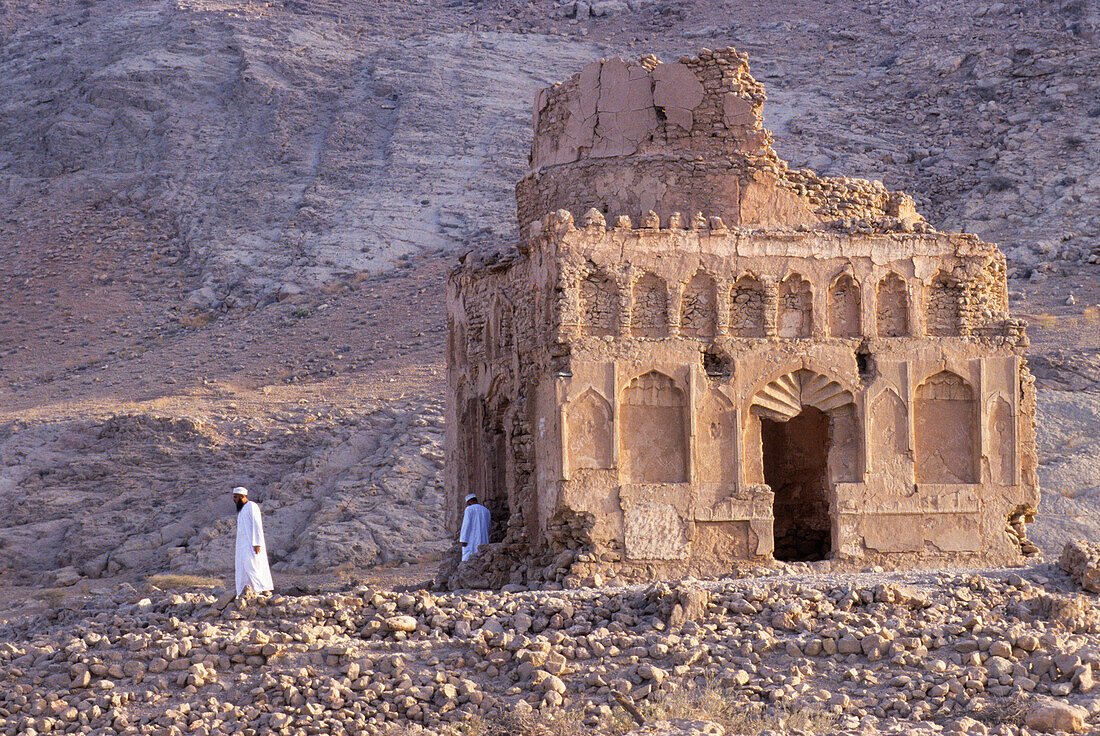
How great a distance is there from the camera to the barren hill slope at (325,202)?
2545 centimetres

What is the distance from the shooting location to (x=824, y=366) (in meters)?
14.2

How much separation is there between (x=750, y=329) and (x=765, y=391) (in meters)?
0.63

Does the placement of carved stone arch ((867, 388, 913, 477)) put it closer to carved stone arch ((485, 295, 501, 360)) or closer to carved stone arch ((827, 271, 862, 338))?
carved stone arch ((827, 271, 862, 338))

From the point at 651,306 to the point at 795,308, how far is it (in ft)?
4.92

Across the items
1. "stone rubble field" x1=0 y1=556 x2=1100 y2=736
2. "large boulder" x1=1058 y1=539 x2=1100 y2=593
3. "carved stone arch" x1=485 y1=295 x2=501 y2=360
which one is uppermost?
"carved stone arch" x1=485 y1=295 x2=501 y2=360

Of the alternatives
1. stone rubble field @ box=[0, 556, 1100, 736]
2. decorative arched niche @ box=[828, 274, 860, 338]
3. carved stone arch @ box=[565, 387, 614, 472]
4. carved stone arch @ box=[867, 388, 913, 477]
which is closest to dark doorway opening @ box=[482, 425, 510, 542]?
carved stone arch @ box=[565, 387, 614, 472]

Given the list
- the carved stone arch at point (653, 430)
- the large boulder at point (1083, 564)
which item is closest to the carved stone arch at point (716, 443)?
the carved stone arch at point (653, 430)

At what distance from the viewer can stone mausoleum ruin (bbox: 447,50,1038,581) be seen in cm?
1373

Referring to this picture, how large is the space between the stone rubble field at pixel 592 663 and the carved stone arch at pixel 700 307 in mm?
3028

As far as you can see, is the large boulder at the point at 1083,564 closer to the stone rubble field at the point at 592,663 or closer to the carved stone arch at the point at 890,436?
the stone rubble field at the point at 592,663

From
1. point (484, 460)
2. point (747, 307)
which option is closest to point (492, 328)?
point (484, 460)

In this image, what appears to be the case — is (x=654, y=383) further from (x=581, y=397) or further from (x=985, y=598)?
(x=985, y=598)

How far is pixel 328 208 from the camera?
1586 inches

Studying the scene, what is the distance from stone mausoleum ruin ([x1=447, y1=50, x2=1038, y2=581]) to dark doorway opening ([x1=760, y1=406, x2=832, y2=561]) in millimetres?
2713
